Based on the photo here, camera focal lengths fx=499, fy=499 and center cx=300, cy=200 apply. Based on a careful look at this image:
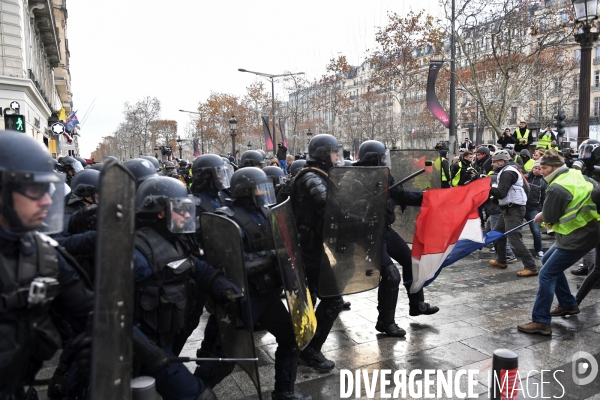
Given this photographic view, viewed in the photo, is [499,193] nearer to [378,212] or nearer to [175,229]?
[378,212]

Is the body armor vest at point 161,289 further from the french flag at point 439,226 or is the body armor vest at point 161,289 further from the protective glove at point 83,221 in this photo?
the french flag at point 439,226

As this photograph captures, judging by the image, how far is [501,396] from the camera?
2.77 meters

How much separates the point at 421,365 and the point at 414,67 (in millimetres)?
25262

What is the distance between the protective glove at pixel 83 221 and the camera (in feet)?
11.9

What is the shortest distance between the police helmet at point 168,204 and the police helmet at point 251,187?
26.5 inches

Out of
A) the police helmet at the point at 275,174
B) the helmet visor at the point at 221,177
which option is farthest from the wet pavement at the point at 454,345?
the police helmet at the point at 275,174

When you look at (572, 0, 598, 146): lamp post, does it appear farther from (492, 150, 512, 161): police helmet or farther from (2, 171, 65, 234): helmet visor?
(2, 171, 65, 234): helmet visor

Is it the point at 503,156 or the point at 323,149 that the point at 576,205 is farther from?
the point at 503,156

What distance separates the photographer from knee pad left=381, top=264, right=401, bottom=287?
463cm

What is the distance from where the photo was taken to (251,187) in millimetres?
3500

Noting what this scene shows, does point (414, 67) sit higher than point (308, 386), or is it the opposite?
point (414, 67)

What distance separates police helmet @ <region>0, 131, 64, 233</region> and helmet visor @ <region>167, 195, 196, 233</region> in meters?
0.82

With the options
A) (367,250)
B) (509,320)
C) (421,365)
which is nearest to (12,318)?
(367,250)

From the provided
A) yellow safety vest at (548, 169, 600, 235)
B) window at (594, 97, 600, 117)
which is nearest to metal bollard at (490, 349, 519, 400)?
yellow safety vest at (548, 169, 600, 235)
